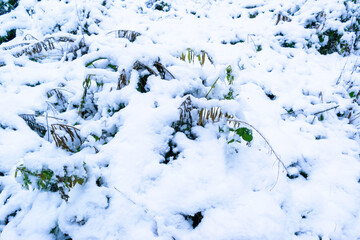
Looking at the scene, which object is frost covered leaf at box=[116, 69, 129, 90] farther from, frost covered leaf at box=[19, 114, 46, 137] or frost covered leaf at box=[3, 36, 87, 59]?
frost covered leaf at box=[3, 36, 87, 59]

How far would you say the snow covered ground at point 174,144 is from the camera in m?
1.50

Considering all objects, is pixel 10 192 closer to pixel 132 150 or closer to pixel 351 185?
pixel 132 150

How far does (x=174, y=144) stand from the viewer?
195 cm

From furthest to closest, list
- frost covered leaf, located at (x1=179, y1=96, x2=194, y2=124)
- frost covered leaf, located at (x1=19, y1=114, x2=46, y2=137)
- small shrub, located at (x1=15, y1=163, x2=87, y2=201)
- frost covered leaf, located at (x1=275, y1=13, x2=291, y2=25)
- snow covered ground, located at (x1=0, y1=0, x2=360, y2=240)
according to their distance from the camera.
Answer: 1. frost covered leaf, located at (x1=275, y1=13, x2=291, y2=25)
2. frost covered leaf, located at (x1=19, y1=114, x2=46, y2=137)
3. frost covered leaf, located at (x1=179, y1=96, x2=194, y2=124)
4. snow covered ground, located at (x1=0, y1=0, x2=360, y2=240)
5. small shrub, located at (x1=15, y1=163, x2=87, y2=201)

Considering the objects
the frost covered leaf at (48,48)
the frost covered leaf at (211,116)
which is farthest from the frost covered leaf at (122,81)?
the frost covered leaf at (48,48)

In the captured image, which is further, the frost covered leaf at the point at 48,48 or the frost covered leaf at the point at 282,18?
the frost covered leaf at the point at 282,18

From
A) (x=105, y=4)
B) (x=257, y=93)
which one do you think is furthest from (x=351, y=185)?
(x=105, y=4)

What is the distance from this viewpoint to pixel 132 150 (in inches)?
70.6

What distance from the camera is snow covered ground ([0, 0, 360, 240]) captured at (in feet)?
4.92

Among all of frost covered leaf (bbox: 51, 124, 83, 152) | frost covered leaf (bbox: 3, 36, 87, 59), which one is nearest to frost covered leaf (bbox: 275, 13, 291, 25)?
frost covered leaf (bbox: 3, 36, 87, 59)

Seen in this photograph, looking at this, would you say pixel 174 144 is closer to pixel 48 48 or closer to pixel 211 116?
pixel 211 116

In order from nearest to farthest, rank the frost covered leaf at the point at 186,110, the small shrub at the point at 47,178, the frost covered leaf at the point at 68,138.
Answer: the small shrub at the point at 47,178, the frost covered leaf at the point at 68,138, the frost covered leaf at the point at 186,110

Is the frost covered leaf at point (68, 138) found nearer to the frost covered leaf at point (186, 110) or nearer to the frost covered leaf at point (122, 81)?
the frost covered leaf at point (122, 81)

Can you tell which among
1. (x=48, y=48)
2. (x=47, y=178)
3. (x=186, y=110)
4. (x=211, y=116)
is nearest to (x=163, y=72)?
(x=186, y=110)
